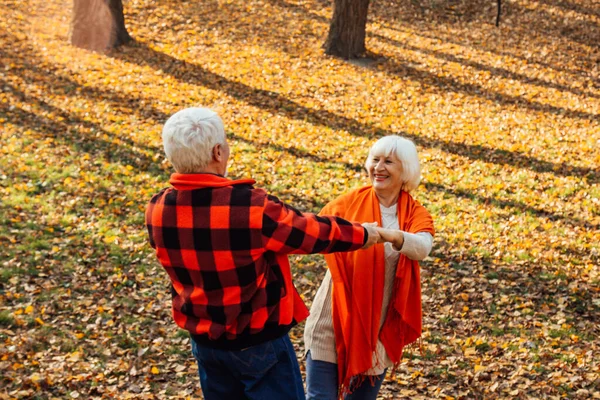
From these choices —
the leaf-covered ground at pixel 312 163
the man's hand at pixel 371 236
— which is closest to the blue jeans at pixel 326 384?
the man's hand at pixel 371 236

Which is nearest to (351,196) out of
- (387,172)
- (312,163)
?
(387,172)

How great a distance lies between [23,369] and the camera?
19.0 ft

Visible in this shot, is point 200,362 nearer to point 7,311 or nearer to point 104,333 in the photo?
point 104,333

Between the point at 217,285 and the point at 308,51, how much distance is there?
12.6m

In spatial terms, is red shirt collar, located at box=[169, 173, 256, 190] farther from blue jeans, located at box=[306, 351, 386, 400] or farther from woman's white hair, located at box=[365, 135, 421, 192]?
blue jeans, located at box=[306, 351, 386, 400]

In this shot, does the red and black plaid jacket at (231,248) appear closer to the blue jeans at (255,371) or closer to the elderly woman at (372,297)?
the blue jeans at (255,371)

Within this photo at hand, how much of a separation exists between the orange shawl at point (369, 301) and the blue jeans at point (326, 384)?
1.9 inches

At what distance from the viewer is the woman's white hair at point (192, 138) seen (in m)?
2.87

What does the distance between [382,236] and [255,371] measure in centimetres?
93

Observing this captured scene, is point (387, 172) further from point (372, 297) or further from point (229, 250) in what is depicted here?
point (229, 250)

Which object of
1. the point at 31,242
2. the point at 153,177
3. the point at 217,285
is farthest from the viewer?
the point at 153,177

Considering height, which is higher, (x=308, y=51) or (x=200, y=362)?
(x=308, y=51)

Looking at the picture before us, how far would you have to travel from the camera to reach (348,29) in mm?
14672

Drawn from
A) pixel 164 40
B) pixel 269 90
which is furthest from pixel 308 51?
pixel 164 40
